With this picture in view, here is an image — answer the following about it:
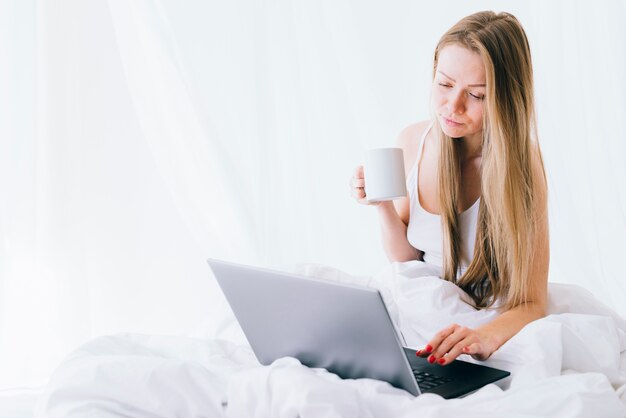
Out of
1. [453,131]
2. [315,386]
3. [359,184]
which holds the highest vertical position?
[453,131]

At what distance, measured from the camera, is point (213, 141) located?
2.73m

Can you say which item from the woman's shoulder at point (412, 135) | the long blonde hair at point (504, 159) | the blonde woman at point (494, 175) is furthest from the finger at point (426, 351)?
the woman's shoulder at point (412, 135)

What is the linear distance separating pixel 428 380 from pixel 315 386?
0.99 ft

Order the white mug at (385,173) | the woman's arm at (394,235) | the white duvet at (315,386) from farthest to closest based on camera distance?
the woman's arm at (394,235)
the white mug at (385,173)
the white duvet at (315,386)

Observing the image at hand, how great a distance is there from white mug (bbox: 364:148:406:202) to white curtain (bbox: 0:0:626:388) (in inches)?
47.9

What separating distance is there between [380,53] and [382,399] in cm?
217

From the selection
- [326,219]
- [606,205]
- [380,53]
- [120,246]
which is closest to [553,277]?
[606,205]

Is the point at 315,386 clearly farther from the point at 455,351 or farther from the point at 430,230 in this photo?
the point at 430,230

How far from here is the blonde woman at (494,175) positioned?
1536mm

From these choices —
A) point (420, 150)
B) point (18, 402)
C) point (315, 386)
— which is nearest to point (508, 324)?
point (315, 386)

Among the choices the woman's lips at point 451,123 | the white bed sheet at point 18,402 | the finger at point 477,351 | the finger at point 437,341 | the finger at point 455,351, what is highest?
the woman's lips at point 451,123

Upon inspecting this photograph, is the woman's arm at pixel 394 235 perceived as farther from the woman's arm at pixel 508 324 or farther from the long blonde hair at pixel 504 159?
the woman's arm at pixel 508 324

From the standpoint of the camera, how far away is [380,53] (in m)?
2.94

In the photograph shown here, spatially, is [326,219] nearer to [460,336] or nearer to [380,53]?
[380,53]
